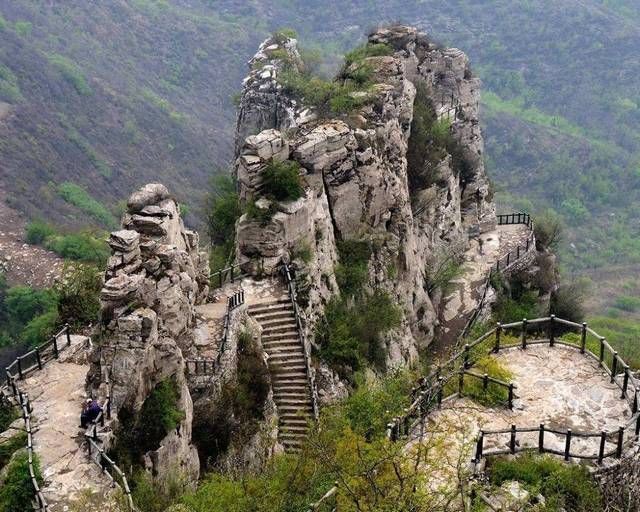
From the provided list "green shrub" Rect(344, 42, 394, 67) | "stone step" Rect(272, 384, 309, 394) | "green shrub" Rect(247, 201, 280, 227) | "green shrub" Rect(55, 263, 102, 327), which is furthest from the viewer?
"green shrub" Rect(344, 42, 394, 67)

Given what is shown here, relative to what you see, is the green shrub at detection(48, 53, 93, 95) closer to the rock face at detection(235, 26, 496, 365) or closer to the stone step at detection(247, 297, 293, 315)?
→ the rock face at detection(235, 26, 496, 365)

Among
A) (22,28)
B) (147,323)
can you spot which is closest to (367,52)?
(147,323)

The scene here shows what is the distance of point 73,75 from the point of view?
122 m

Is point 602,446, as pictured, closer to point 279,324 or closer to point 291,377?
point 291,377

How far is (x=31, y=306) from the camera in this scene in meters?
59.6

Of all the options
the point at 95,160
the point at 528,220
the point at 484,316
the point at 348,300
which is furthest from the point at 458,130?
the point at 95,160

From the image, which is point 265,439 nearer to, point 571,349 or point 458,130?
point 571,349

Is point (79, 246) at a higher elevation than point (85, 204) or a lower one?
higher

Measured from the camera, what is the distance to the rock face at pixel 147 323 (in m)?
23.5

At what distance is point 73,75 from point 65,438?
108 meters

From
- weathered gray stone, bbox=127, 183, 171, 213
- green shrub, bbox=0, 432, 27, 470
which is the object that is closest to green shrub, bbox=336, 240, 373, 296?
weathered gray stone, bbox=127, 183, 171, 213

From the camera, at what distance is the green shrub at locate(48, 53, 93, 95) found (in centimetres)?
12094

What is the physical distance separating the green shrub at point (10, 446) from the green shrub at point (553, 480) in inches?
524

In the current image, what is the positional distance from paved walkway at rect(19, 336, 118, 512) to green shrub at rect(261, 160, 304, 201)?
33.4ft
